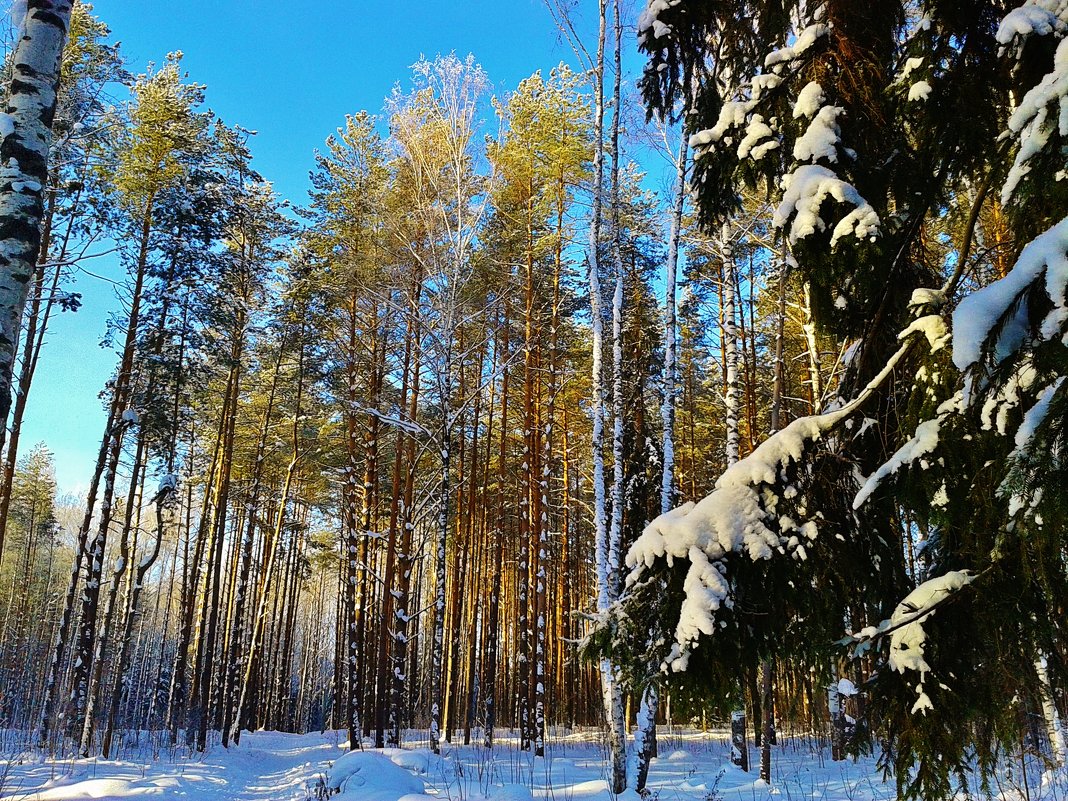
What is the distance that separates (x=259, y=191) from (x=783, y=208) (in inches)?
693

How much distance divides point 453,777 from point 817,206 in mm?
9164

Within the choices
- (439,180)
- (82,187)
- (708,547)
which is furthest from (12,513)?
(708,547)

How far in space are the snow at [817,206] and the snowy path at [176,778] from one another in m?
7.77

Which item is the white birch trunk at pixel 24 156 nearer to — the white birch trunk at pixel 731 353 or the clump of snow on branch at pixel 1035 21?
the clump of snow on branch at pixel 1035 21

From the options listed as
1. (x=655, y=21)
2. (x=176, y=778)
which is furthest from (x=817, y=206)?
(x=176, y=778)

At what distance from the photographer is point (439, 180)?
1350 centimetres

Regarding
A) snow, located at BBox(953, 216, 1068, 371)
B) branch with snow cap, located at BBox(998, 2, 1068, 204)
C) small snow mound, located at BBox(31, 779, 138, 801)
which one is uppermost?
branch with snow cap, located at BBox(998, 2, 1068, 204)

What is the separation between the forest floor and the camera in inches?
259

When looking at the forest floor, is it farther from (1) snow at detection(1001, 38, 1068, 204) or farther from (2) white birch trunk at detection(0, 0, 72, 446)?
(2) white birch trunk at detection(0, 0, 72, 446)

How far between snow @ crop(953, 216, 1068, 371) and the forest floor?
3830 mm

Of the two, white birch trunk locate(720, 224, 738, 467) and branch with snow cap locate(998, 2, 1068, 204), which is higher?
white birch trunk locate(720, 224, 738, 467)

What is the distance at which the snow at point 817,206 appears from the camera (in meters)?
2.51

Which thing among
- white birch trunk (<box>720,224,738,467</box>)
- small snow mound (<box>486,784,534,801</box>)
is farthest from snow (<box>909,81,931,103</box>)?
white birch trunk (<box>720,224,738,467</box>)

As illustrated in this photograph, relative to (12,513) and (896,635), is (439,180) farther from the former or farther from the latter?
(12,513)
